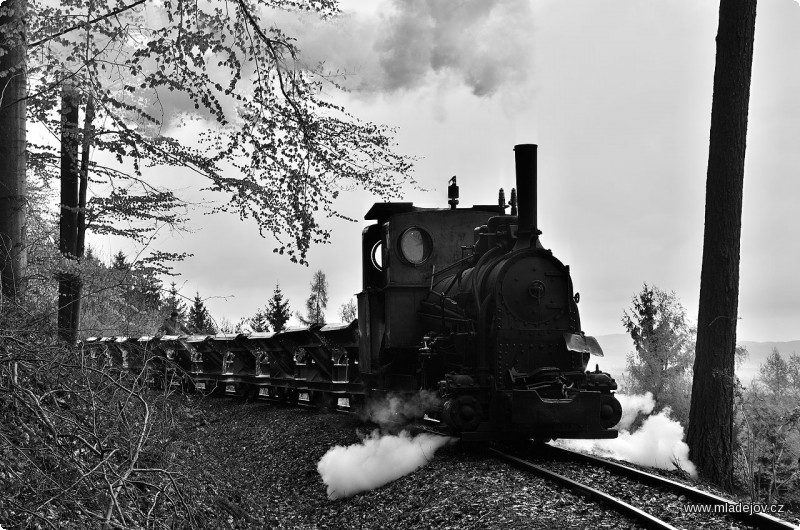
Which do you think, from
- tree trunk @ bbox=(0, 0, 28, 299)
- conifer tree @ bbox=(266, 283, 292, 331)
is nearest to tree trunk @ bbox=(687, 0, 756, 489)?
tree trunk @ bbox=(0, 0, 28, 299)

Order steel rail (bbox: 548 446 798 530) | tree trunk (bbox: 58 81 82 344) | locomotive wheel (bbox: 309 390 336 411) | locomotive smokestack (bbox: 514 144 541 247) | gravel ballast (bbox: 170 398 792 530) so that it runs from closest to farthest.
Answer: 1. steel rail (bbox: 548 446 798 530)
2. gravel ballast (bbox: 170 398 792 530)
3. locomotive smokestack (bbox: 514 144 541 247)
4. tree trunk (bbox: 58 81 82 344)
5. locomotive wheel (bbox: 309 390 336 411)

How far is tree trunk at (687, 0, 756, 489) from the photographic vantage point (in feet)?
32.4

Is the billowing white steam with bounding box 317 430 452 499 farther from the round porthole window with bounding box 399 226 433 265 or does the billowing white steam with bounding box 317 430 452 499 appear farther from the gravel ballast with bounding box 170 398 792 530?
the round porthole window with bounding box 399 226 433 265

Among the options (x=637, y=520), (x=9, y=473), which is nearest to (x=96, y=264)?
(x=9, y=473)

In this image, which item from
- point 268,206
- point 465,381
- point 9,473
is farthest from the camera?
point 465,381

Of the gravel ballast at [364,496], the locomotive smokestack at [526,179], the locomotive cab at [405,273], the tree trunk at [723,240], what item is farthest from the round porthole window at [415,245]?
the tree trunk at [723,240]

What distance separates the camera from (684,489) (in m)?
6.50

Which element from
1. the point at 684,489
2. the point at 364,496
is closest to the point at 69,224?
the point at 364,496

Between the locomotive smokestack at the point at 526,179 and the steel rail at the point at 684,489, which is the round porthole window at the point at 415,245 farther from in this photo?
the steel rail at the point at 684,489

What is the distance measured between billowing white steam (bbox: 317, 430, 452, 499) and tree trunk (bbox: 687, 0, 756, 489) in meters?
3.46

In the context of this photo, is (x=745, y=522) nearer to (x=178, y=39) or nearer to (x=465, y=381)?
(x=465, y=381)

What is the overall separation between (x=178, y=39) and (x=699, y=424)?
25.6 feet

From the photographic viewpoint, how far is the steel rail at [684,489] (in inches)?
214

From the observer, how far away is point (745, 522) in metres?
5.70
